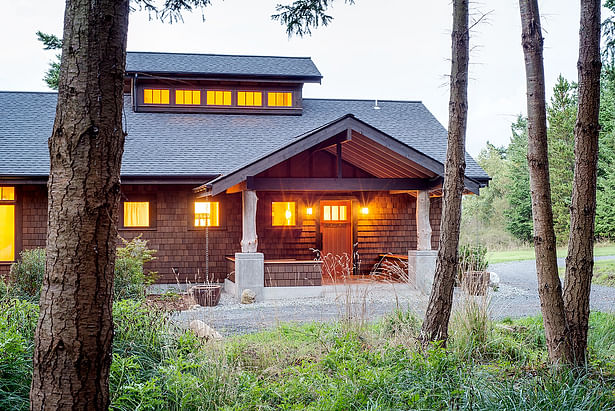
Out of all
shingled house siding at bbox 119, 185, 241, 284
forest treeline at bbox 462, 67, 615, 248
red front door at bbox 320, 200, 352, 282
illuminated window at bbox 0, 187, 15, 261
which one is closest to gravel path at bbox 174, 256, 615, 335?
shingled house siding at bbox 119, 185, 241, 284

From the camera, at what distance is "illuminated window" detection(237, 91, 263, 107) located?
16500 millimetres

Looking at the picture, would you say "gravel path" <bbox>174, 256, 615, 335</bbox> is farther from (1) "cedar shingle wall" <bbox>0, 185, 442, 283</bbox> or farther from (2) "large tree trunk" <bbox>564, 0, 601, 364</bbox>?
(2) "large tree trunk" <bbox>564, 0, 601, 364</bbox>

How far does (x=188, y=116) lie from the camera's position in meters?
16.1

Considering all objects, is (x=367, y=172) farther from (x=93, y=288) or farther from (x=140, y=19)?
(x=93, y=288)

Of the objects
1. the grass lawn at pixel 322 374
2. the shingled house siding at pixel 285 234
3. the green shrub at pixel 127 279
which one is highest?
the shingled house siding at pixel 285 234

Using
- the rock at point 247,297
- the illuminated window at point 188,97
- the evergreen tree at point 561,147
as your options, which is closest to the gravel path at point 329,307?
the rock at point 247,297

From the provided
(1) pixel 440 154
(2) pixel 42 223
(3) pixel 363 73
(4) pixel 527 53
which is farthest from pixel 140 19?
(3) pixel 363 73

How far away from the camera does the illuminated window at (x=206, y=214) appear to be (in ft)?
43.4

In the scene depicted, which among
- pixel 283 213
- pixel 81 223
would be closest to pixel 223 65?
pixel 283 213

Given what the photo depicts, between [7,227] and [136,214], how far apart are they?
2.93 m

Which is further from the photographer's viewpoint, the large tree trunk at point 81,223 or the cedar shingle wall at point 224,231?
the cedar shingle wall at point 224,231

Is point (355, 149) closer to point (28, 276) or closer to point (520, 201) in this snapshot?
point (28, 276)

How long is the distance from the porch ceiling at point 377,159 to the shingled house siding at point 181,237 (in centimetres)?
328

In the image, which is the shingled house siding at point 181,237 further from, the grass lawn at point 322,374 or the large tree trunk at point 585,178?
the large tree trunk at point 585,178
